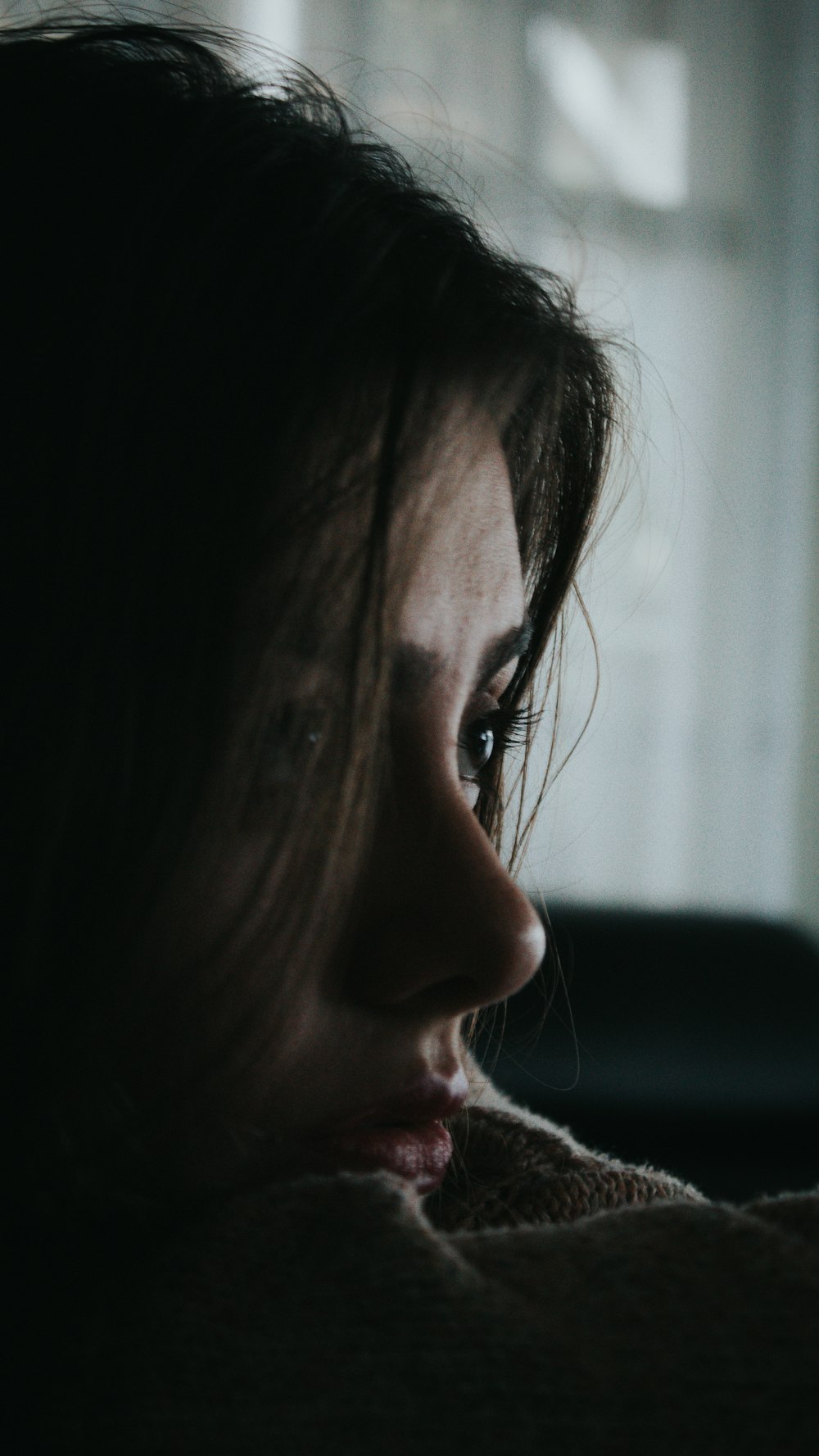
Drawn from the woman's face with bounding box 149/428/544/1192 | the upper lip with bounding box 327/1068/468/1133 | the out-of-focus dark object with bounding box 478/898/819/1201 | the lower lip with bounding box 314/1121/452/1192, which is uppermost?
the woman's face with bounding box 149/428/544/1192

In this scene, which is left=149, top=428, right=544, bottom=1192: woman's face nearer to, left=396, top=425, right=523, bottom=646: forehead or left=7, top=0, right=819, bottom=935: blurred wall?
left=396, top=425, right=523, bottom=646: forehead

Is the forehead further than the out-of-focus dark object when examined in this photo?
No

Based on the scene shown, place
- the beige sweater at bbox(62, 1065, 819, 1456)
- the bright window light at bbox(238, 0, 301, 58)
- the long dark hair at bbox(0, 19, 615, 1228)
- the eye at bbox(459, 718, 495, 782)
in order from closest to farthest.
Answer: the beige sweater at bbox(62, 1065, 819, 1456) → the long dark hair at bbox(0, 19, 615, 1228) → the eye at bbox(459, 718, 495, 782) → the bright window light at bbox(238, 0, 301, 58)

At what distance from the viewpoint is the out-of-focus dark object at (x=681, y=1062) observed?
5.37ft

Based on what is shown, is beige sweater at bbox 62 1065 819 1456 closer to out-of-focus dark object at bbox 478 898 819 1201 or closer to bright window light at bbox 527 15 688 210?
out-of-focus dark object at bbox 478 898 819 1201

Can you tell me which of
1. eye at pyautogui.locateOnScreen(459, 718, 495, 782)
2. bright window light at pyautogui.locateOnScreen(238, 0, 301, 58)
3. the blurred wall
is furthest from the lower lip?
bright window light at pyautogui.locateOnScreen(238, 0, 301, 58)

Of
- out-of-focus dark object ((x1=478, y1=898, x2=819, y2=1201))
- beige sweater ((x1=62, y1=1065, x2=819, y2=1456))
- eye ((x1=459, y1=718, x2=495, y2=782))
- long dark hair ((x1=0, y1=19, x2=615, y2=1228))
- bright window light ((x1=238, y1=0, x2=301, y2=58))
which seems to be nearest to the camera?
beige sweater ((x1=62, y1=1065, x2=819, y2=1456))

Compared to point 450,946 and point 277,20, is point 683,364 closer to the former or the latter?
point 277,20

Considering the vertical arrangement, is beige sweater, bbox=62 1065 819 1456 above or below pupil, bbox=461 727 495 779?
below

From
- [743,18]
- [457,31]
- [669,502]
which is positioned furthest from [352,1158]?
[743,18]

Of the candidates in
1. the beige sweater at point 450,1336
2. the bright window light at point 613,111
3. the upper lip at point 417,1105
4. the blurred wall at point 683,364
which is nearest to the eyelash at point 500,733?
the upper lip at point 417,1105

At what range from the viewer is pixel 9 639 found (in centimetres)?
42

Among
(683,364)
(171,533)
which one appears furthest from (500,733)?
(683,364)

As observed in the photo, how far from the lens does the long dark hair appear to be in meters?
0.40
